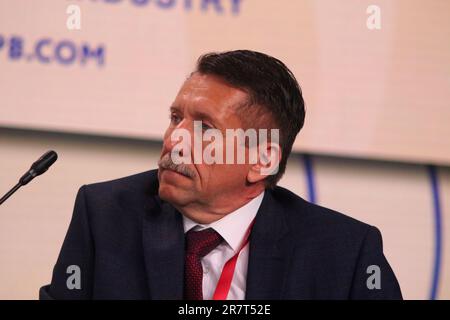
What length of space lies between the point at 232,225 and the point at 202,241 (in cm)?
10

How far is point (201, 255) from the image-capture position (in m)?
2.06

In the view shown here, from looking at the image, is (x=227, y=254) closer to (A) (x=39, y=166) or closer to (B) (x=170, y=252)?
(B) (x=170, y=252)

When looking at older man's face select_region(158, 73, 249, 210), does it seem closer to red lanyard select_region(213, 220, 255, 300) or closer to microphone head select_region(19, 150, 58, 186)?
red lanyard select_region(213, 220, 255, 300)

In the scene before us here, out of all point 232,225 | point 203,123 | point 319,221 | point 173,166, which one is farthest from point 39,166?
point 319,221

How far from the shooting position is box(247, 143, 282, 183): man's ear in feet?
7.19

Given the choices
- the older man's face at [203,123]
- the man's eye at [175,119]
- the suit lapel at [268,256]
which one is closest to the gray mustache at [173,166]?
the older man's face at [203,123]

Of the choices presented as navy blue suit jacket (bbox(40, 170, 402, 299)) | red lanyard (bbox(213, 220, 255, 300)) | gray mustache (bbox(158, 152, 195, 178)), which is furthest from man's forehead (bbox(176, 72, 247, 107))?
red lanyard (bbox(213, 220, 255, 300))

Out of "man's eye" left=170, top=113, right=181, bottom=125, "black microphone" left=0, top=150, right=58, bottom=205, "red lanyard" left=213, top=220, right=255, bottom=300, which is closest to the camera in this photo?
"black microphone" left=0, top=150, right=58, bottom=205

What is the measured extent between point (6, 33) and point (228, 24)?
76 cm

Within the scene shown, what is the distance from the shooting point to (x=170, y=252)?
6.56ft

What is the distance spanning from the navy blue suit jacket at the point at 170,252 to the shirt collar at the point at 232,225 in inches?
1.6

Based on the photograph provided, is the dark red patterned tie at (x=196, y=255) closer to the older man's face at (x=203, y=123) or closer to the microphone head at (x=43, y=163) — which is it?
the older man's face at (x=203, y=123)

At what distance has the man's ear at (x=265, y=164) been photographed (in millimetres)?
2191
